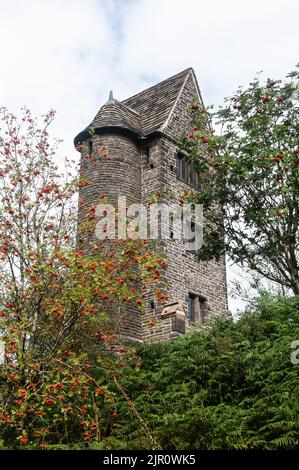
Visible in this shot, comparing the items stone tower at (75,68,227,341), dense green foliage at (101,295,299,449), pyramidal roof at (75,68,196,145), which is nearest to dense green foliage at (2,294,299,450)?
dense green foliage at (101,295,299,449)

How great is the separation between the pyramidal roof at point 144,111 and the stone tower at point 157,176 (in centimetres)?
4

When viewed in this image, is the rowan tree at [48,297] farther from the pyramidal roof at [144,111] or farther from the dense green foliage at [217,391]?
the pyramidal roof at [144,111]

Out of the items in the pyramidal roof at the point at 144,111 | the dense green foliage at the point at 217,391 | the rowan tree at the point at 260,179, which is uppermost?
the pyramidal roof at the point at 144,111

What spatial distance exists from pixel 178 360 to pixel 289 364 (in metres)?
2.74

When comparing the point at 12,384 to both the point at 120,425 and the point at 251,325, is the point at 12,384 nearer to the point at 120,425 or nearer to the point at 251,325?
the point at 120,425

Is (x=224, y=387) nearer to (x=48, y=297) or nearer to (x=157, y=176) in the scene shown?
(x=48, y=297)

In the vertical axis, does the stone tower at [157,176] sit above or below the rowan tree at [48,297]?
above

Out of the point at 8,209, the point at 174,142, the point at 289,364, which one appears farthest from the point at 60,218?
the point at 174,142

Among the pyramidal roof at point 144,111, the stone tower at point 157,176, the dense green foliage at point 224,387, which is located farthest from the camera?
the pyramidal roof at point 144,111

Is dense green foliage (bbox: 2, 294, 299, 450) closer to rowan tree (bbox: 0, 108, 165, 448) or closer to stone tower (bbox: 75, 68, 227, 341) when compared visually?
rowan tree (bbox: 0, 108, 165, 448)

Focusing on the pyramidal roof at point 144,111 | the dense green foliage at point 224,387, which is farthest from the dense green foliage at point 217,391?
the pyramidal roof at point 144,111

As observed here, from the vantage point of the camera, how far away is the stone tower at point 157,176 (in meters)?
20.8

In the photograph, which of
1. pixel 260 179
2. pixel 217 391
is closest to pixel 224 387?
pixel 217 391

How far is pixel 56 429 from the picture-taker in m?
12.0
